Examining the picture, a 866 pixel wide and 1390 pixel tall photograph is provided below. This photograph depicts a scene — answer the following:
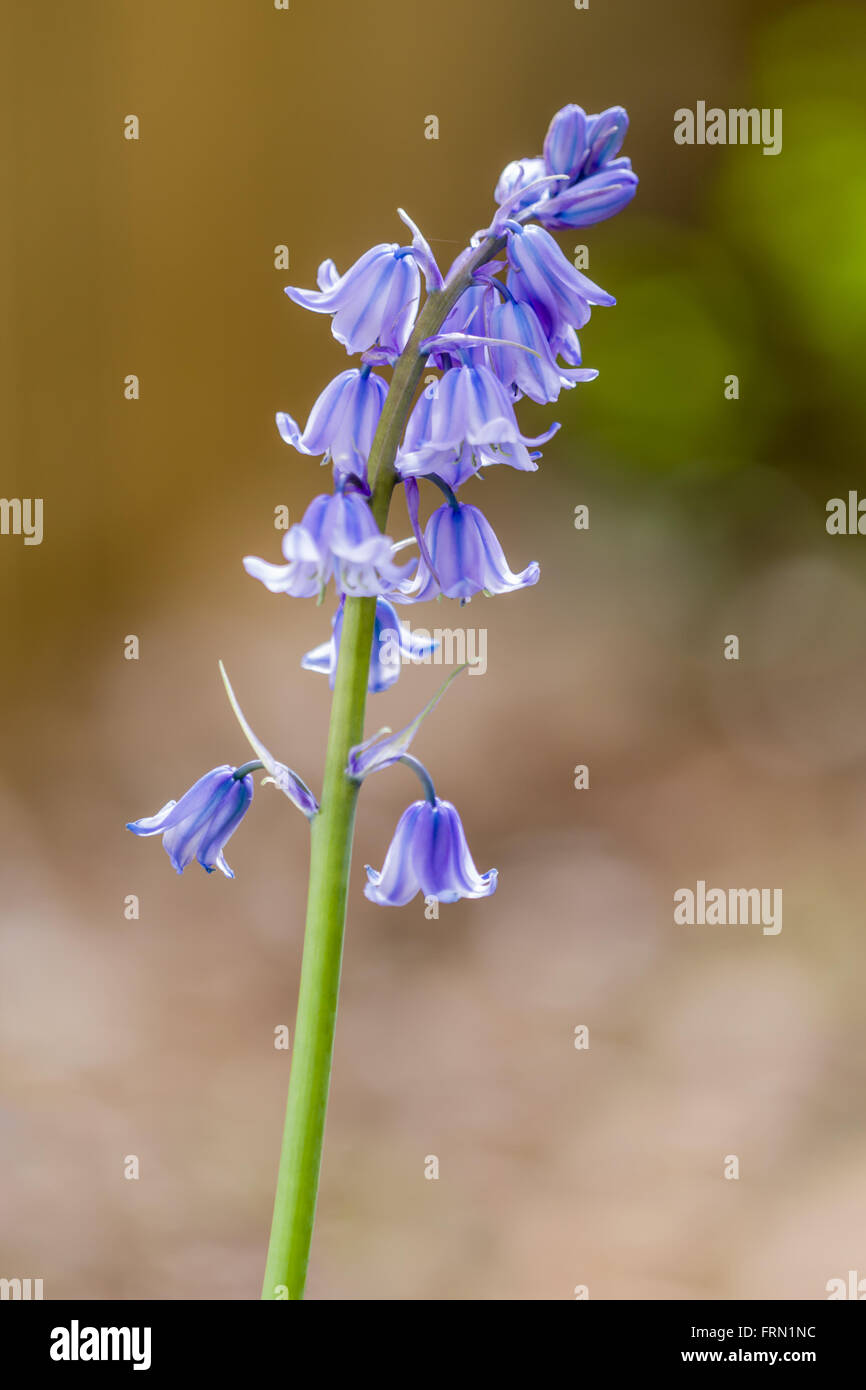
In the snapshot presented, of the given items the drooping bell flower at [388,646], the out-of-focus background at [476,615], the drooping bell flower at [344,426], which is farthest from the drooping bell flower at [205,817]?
the out-of-focus background at [476,615]

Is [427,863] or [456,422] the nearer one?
[456,422]

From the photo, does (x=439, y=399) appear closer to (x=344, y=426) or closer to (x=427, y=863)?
(x=344, y=426)

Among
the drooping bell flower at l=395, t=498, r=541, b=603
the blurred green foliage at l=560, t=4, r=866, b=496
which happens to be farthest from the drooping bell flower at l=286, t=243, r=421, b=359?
the blurred green foliage at l=560, t=4, r=866, b=496

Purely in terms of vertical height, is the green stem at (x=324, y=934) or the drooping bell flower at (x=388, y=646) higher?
the drooping bell flower at (x=388, y=646)

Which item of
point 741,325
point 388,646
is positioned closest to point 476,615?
point 741,325

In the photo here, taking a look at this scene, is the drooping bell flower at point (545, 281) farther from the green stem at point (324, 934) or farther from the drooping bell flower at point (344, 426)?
the drooping bell flower at point (344, 426)

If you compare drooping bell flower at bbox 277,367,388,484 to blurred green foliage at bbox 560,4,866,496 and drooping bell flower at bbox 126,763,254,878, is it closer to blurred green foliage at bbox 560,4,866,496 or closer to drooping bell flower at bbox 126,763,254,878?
drooping bell flower at bbox 126,763,254,878

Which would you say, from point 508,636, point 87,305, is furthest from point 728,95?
point 87,305
